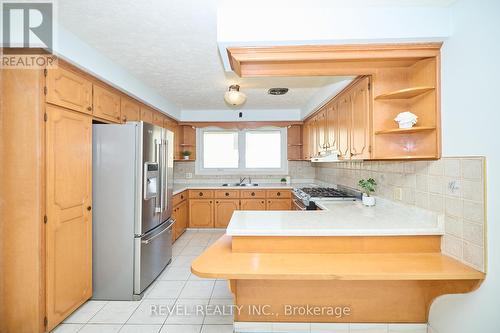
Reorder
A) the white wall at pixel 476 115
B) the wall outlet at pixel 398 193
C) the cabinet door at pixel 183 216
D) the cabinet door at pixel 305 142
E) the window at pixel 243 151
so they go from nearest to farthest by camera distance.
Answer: the white wall at pixel 476 115
the wall outlet at pixel 398 193
the cabinet door at pixel 183 216
the cabinet door at pixel 305 142
the window at pixel 243 151

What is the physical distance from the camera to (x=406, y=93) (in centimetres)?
189

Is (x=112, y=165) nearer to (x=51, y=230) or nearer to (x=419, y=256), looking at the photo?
(x=51, y=230)

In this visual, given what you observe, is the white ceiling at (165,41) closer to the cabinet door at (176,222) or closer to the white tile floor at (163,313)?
the cabinet door at (176,222)

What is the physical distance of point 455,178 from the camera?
1.64 metres

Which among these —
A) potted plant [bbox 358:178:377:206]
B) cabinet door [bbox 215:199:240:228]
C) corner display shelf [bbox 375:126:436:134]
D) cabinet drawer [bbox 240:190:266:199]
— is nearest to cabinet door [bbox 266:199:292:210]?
cabinet drawer [bbox 240:190:266:199]

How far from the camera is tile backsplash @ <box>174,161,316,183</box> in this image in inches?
208

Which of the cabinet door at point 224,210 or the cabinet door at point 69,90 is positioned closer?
the cabinet door at point 69,90

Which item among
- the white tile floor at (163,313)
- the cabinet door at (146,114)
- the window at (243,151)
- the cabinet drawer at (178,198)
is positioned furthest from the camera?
the window at (243,151)

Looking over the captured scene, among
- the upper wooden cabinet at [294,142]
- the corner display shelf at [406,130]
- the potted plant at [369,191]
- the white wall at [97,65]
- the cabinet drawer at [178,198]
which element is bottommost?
the cabinet drawer at [178,198]

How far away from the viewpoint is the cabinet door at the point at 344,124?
8.43ft

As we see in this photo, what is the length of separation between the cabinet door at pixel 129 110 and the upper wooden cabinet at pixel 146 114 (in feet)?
0.36

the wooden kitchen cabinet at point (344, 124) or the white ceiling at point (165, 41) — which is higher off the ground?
the white ceiling at point (165, 41)

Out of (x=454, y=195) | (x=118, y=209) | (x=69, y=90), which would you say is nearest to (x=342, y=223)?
(x=454, y=195)

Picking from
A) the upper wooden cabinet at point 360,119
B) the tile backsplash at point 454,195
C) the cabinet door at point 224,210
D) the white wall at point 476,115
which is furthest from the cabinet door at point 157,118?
the white wall at point 476,115
